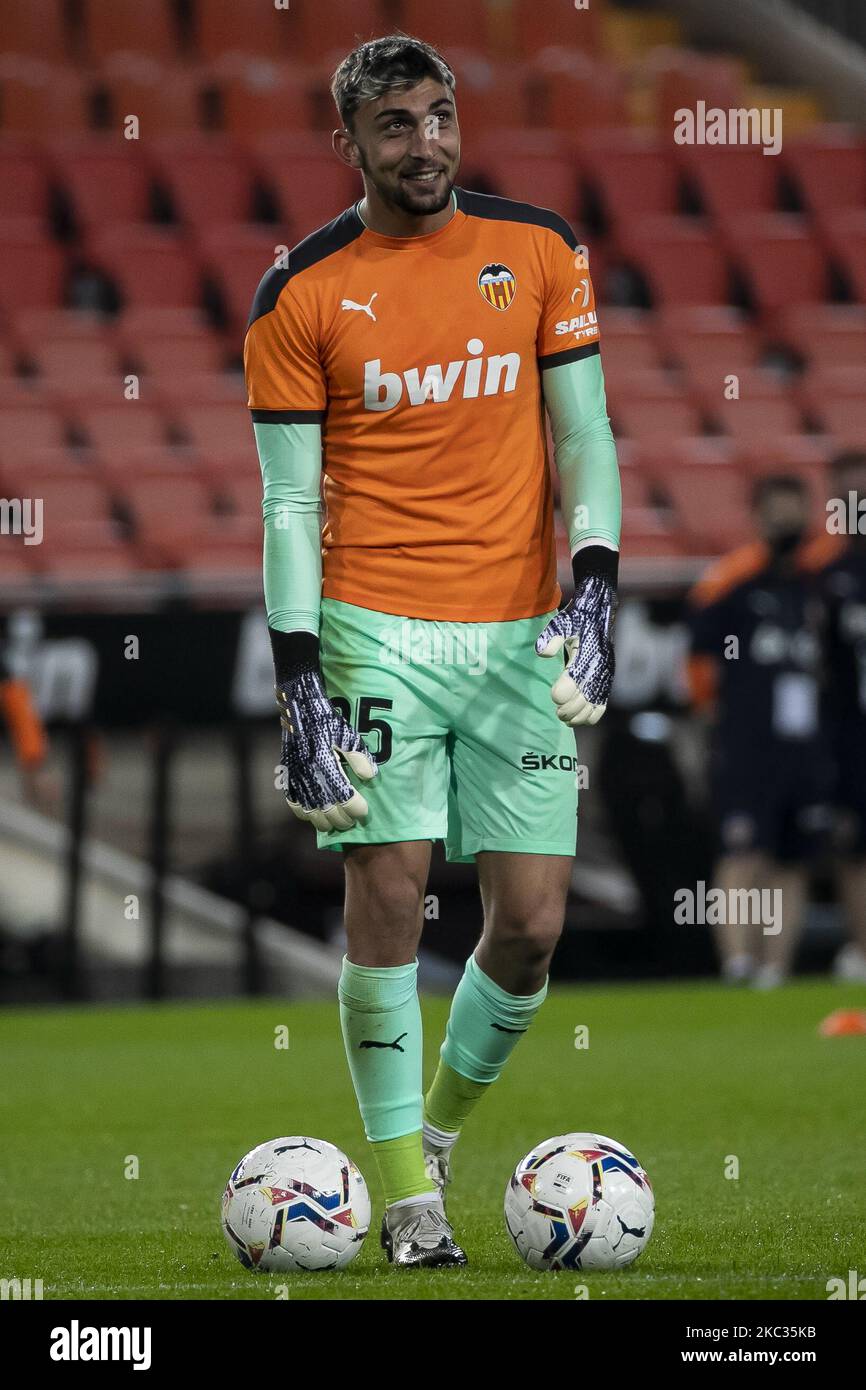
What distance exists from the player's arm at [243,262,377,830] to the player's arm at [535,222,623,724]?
1.35 ft

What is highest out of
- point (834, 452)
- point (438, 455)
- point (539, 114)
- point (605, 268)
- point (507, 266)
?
point (539, 114)

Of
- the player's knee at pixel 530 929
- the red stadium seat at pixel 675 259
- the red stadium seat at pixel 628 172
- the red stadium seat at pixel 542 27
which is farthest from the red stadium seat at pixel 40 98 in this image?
the player's knee at pixel 530 929

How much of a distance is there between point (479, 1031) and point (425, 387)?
1145 mm

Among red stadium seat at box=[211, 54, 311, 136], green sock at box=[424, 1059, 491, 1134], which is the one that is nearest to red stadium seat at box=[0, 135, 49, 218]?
red stadium seat at box=[211, 54, 311, 136]

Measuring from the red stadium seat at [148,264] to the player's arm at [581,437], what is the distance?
9224 mm

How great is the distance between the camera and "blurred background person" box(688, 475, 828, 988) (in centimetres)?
900

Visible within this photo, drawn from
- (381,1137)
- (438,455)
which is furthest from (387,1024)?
(438,455)

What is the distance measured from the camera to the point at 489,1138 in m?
5.36

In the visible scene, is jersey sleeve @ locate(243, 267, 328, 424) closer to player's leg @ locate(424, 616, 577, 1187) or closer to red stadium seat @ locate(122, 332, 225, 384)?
player's leg @ locate(424, 616, 577, 1187)

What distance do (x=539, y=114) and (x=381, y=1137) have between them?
11152mm

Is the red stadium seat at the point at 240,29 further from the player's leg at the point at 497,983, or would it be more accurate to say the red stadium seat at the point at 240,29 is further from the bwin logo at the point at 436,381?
the player's leg at the point at 497,983

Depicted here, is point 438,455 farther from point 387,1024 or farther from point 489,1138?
point 489,1138

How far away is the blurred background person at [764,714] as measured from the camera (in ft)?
29.5

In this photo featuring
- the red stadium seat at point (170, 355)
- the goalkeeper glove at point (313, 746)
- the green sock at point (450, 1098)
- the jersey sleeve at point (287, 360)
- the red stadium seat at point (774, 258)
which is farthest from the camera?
A: the red stadium seat at point (774, 258)
